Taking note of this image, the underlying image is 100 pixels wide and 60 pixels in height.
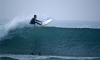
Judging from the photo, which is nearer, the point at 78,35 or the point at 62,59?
the point at 62,59

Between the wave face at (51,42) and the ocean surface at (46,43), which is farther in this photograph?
the wave face at (51,42)

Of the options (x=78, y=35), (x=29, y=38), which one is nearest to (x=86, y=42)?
(x=78, y=35)

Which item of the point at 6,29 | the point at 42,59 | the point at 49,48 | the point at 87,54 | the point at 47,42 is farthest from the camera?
the point at 6,29

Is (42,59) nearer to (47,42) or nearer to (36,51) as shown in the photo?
(36,51)

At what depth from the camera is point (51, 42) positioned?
974 inches

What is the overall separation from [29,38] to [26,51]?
388 cm

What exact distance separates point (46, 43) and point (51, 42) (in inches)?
23.3

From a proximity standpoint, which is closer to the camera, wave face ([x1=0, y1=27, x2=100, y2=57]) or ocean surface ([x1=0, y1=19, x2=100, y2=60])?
ocean surface ([x1=0, y1=19, x2=100, y2=60])

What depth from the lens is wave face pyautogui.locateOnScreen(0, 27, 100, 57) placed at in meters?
21.9

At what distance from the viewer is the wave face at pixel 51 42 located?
2189 centimetres

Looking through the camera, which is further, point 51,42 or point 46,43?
point 51,42

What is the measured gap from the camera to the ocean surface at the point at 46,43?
1997 centimetres

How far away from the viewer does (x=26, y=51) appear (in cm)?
2183

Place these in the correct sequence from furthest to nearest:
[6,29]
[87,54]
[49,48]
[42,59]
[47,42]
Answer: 1. [6,29]
2. [47,42]
3. [49,48]
4. [87,54]
5. [42,59]
